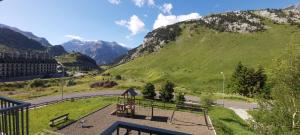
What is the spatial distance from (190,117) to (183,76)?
9180cm

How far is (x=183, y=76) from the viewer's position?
12925 cm

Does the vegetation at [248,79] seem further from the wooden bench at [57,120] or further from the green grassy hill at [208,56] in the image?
the wooden bench at [57,120]

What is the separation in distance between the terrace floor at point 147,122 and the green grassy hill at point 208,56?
72.1 meters

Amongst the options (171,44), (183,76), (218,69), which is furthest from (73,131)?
(171,44)

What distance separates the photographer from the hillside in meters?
131

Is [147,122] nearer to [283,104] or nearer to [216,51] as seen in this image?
[283,104]

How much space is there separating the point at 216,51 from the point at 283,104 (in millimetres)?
142647

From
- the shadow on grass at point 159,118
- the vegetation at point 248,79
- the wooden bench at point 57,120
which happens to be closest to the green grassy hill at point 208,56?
the vegetation at point 248,79

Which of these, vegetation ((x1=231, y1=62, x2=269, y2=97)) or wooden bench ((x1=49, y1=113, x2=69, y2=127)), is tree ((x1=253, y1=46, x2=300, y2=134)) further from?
vegetation ((x1=231, y1=62, x2=269, y2=97))

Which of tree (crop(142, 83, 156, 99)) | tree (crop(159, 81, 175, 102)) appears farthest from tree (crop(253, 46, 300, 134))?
tree (crop(142, 83, 156, 99))

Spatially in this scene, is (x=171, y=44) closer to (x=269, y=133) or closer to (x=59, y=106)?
(x=59, y=106)

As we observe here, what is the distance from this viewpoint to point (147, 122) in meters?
34.2

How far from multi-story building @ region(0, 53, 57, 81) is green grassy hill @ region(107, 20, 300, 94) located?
4674 cm

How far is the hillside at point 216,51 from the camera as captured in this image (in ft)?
430
